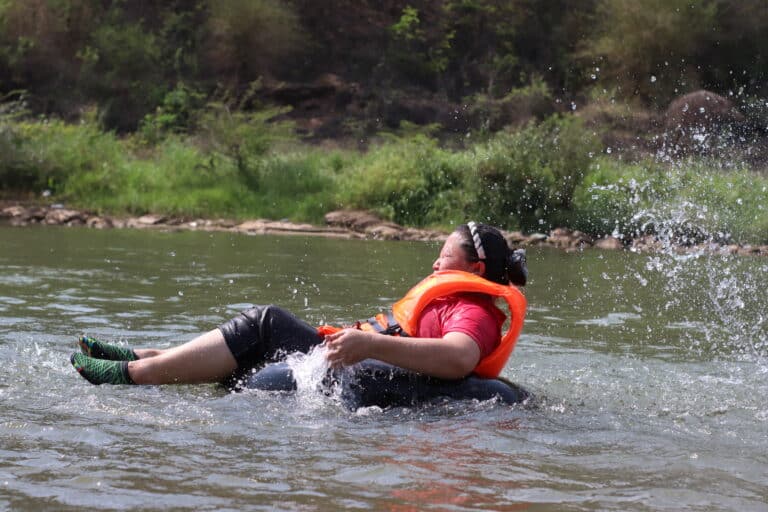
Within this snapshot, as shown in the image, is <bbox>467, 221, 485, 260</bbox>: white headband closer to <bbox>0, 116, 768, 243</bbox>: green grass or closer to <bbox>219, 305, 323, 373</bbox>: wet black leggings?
<bbox>219, 305, 323, 373</bbox>: wet black leggings

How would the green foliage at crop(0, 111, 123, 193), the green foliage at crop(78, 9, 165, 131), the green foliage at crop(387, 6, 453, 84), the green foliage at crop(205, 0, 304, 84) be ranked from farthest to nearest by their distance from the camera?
the green foliage at crop(387, 6, 453, 84) < the green foliage at crop(205, 0, 304, 84) < the green foliage at crop(78, 9, 165, 131) < the green foliage at crop(0, 111, 123, 193)

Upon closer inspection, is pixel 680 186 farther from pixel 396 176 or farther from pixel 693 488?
pixel 693 488

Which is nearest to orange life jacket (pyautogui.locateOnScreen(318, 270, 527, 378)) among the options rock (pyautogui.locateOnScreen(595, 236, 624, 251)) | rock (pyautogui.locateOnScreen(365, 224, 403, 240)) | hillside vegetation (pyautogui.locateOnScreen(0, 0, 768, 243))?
hillside vegetation (pyautogui.locateOnScreen(0, 0, 768, 243))

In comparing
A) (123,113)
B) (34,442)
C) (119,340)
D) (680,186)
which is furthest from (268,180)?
(34,442)

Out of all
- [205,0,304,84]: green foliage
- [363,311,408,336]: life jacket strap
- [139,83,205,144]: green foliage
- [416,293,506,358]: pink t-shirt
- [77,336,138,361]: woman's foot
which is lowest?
[77,336,138,361]: woman's foot

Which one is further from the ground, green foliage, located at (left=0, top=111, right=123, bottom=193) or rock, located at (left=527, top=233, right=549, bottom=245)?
green foliage, located at (left=0, top=111, right=123, bottom=193)

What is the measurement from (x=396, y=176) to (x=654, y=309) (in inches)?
503

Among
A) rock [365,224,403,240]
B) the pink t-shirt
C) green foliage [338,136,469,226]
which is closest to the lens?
the pink t-shirt

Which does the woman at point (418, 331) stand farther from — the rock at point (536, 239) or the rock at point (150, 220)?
the rock at point (150, 220)

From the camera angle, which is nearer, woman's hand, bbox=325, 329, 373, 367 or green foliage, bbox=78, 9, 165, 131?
woman's hand, bbox=325, 329, 373, 367

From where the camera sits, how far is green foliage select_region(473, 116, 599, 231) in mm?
23234

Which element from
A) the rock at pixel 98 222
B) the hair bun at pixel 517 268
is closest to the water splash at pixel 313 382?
the hair bun at pixel 517 268

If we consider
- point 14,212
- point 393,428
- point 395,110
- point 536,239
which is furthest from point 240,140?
point 393,428

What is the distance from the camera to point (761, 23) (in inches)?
1414
